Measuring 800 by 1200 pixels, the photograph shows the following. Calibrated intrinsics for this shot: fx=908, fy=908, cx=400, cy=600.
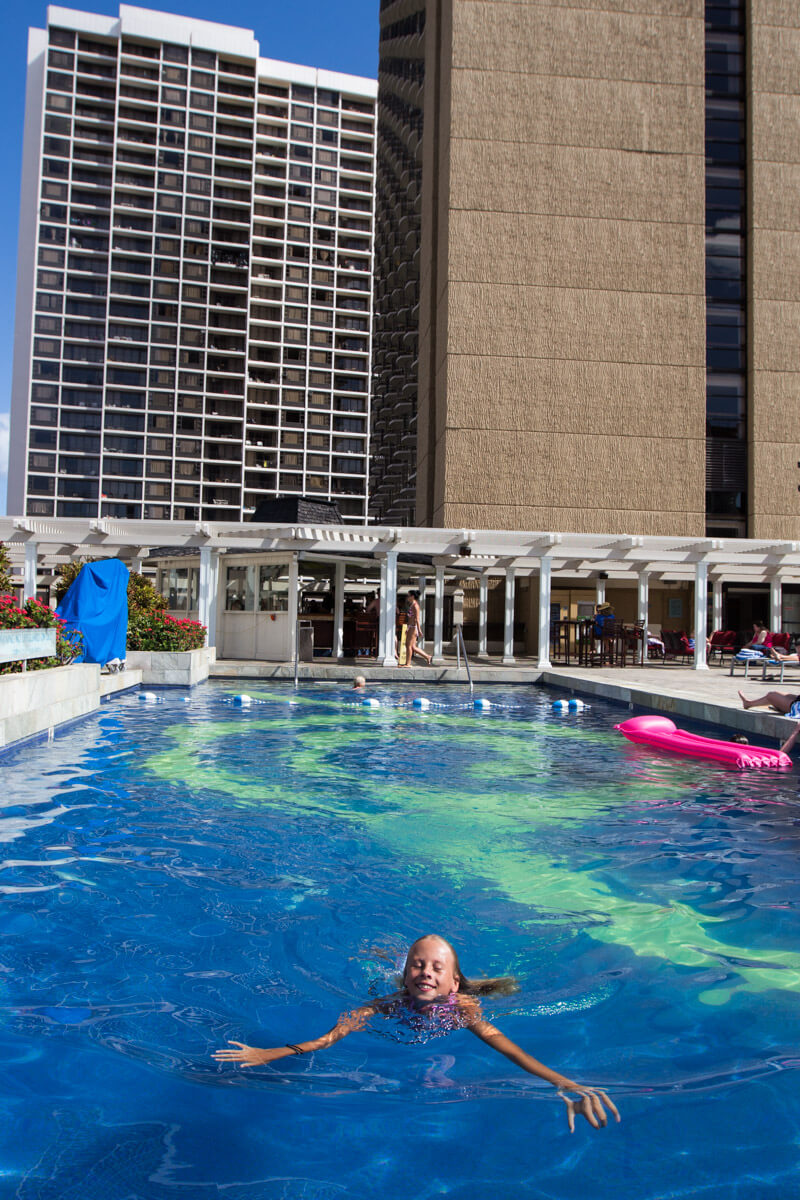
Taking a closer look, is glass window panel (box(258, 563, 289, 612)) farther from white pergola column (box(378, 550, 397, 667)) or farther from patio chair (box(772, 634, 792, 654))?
patio chair (box(772, 634, 792, 654))

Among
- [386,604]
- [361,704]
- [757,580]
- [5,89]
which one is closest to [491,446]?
[757,580]

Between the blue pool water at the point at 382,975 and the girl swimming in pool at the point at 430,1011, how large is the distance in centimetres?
5

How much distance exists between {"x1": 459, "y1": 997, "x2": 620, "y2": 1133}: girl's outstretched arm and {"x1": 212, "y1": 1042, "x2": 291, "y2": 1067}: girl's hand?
26.4 inches

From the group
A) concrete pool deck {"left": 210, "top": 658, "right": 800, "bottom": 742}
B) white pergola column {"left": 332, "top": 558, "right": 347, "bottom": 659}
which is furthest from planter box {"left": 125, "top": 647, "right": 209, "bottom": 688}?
white pergola column {"left": 332, "top": 558, "right": 347, "bottom": 659}

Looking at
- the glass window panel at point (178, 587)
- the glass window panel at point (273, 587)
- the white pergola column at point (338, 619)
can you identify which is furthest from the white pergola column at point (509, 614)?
the glass window panel at point (178, 587)

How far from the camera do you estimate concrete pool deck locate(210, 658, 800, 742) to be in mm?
10180

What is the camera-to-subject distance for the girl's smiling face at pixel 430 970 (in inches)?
125

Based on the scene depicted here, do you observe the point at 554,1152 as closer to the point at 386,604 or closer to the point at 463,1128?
the point at 463,1128

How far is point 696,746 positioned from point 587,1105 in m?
6.77

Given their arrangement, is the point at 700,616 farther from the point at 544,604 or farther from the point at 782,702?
the point at 782,702

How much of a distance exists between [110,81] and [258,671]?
6192cm

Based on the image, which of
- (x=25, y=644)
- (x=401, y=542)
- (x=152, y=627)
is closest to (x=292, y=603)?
(x=401, y=542)

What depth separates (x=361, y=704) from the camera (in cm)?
1348

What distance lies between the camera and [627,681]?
595 inches
